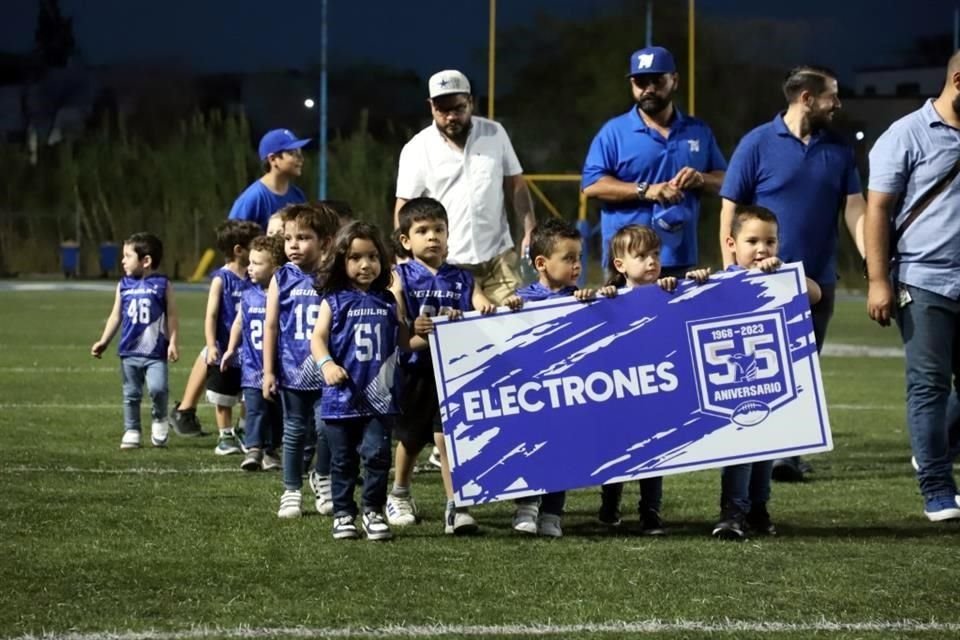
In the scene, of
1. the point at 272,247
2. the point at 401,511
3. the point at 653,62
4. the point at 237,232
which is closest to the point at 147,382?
the point at 237,232

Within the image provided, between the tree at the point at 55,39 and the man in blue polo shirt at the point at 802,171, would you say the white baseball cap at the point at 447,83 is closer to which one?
the man in blue polo shirt at the point at 802,171

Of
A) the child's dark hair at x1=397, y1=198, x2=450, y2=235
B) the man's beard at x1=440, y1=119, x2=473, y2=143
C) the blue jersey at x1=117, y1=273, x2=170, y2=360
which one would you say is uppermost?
the man's beard at x1=440, y1=119, x2=473, y2=143

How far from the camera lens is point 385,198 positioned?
46844 mm

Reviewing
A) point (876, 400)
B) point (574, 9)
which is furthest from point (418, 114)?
point (876, 400)

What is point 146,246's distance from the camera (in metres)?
10.8

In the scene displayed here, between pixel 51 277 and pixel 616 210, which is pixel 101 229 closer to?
pixel 51 277

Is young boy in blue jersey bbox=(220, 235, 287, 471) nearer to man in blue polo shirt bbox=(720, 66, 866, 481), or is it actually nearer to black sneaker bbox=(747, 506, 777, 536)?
man in blue polo shirt bbox=(720, 66, 866, 481)

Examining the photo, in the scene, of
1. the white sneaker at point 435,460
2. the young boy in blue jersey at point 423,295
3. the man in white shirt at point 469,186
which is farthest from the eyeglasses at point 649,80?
the white sneaker at point 435,460

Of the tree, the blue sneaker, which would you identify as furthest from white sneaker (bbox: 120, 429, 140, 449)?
the tree

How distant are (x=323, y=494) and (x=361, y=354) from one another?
1.09 meters

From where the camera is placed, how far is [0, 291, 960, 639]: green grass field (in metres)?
5.26

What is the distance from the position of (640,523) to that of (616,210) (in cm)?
181

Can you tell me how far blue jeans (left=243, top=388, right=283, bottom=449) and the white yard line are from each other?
431cm

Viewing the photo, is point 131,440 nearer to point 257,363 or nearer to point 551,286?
point 257,363
